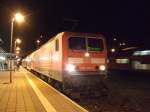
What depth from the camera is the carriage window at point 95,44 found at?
17109mm

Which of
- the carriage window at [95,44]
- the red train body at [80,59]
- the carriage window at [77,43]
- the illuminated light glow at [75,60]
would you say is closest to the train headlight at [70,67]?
the red train body at [80,59]

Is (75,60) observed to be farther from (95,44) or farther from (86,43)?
(95,44)

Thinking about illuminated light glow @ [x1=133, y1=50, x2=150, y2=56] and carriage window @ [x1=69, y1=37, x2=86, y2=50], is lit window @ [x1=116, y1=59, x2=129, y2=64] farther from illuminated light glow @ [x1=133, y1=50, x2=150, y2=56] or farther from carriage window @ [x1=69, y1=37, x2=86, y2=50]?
carriage window @ [x1=69, y1=37, x2=86, y2=50]

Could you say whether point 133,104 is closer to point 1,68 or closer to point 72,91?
point 72,91

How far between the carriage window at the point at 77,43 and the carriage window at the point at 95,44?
360 millimetres

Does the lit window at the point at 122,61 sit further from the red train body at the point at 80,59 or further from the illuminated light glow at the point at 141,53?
the red train body at the point at 80,59

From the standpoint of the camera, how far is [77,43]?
1683cm

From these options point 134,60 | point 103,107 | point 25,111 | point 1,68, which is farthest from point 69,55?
point 1,68

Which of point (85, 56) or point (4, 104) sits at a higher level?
point (85, 56)

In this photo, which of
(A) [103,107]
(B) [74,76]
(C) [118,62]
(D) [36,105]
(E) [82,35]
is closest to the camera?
(D) [36,105]

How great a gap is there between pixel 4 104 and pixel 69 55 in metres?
5.02

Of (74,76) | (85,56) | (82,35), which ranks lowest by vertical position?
(74,76)

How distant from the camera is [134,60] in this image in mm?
41406

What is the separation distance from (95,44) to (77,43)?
1.09 m
